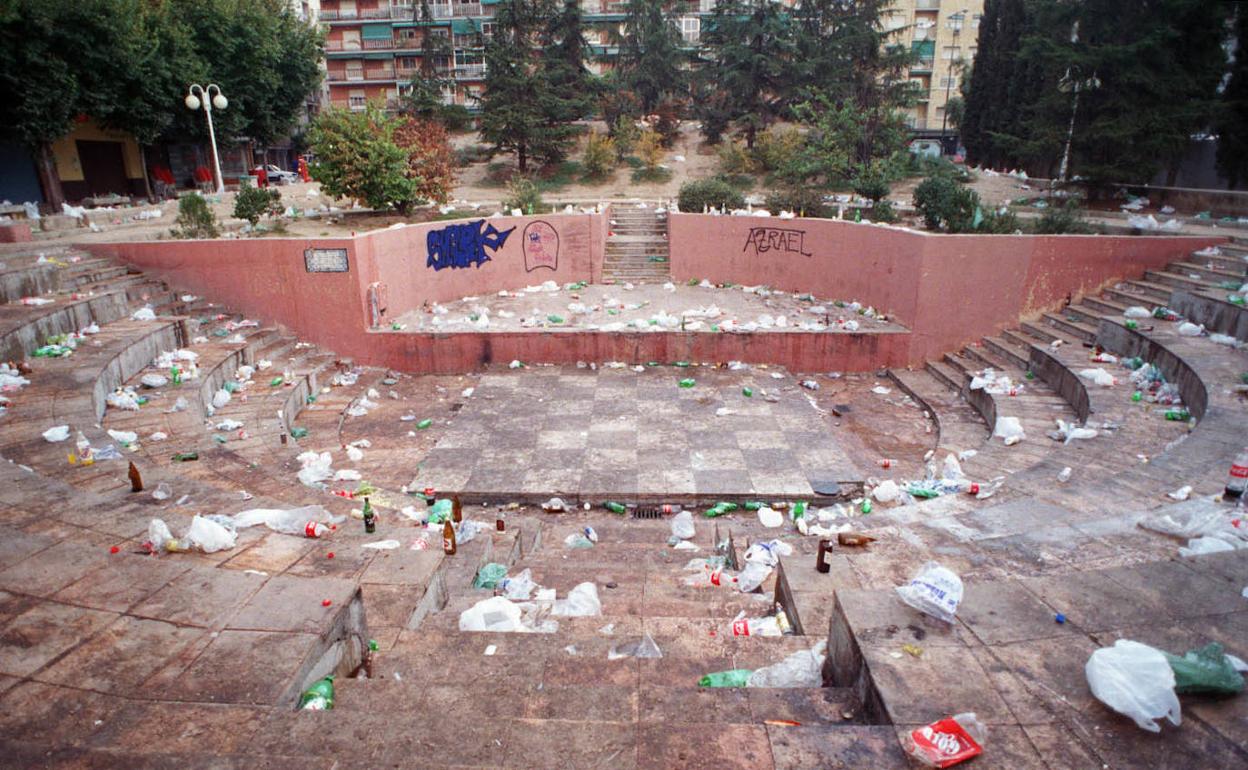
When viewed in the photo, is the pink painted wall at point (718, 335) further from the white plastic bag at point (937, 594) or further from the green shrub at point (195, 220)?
the white plastic bag at point (937, 594)

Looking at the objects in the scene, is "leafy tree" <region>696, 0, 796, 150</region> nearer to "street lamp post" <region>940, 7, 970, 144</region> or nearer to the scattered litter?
"street lamp post" <region>940, 7, 970, 144</region>

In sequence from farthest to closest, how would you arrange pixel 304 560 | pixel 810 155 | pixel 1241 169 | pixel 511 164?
pixel 511 164
pixel 810 155
pixel 1241 169
pixel 304 560

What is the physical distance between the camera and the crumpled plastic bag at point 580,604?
4332 millimetres

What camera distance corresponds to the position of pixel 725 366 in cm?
1167

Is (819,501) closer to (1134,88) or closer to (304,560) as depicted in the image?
(304,560)

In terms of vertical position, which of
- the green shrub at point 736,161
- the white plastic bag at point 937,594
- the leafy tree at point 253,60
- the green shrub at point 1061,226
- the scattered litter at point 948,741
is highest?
the leafy tree at point 253,60

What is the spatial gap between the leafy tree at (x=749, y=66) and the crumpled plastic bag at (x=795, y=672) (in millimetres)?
27358

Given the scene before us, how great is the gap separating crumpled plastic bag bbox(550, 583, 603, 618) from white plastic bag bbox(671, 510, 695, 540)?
200 cm

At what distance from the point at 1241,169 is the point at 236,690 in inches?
874

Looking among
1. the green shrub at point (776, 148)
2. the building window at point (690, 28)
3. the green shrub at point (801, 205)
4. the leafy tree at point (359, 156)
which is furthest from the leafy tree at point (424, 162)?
the building window at point (690, 28)

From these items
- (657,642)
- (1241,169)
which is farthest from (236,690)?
(1241,169)

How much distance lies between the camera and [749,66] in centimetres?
2875

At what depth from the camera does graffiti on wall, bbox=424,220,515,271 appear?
540 inches

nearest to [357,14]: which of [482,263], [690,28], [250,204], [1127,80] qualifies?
[690,28]
